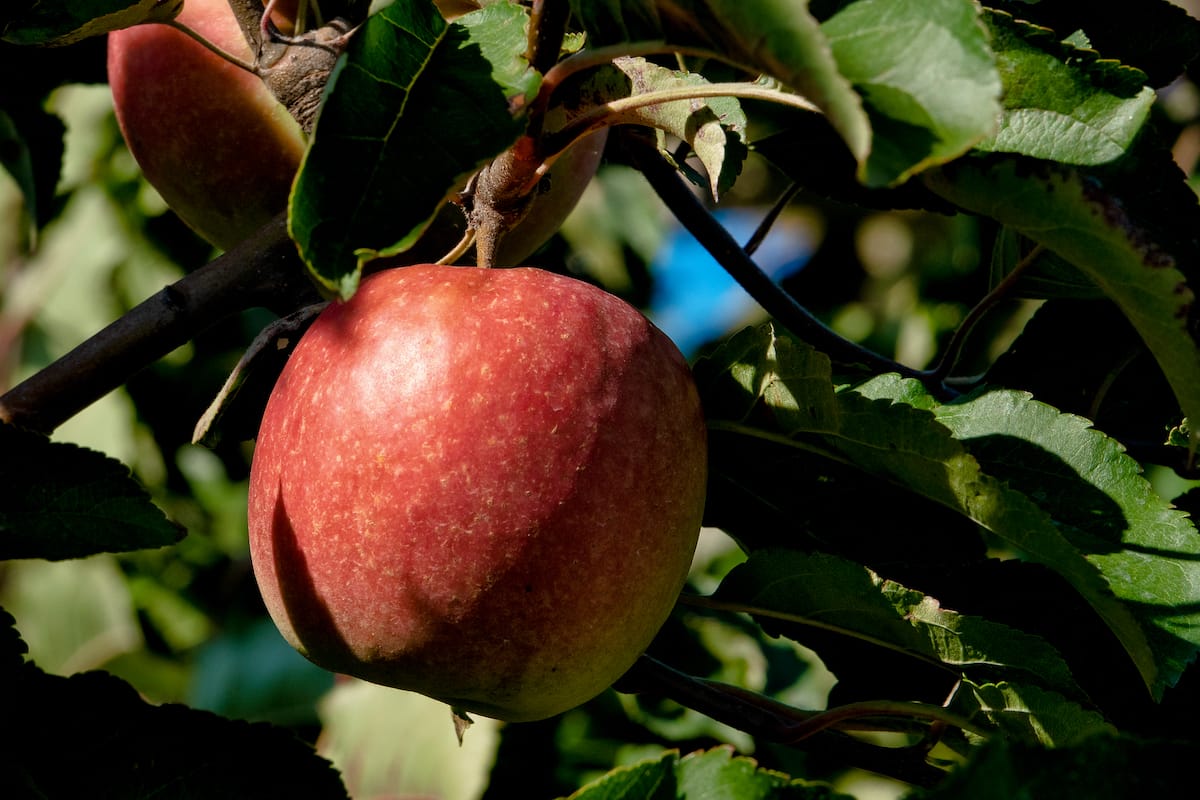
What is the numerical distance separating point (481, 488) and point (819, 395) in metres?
0.26

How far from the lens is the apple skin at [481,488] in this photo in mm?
709

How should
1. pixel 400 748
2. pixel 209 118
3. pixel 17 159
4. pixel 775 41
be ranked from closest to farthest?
pixel 775 41 < pixel 209 118 < pixel 17 159 < pixel 400 748

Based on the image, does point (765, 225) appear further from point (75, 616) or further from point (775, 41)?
point (75, 616)

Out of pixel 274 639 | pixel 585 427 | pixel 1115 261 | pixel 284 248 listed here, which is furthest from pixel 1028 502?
pixel 274 639

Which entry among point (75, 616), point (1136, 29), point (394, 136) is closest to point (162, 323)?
point (394, 136)

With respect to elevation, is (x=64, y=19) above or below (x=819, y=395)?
above

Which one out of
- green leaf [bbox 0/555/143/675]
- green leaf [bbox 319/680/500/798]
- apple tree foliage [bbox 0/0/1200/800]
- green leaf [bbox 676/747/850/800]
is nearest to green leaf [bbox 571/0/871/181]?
apple tree foliage [bbox 0/0/1200/800]

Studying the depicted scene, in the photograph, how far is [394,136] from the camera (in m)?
0.64

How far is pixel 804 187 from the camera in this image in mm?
954

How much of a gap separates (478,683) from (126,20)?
0.53 meters

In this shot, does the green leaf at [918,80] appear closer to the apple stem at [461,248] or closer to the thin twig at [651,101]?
the thin twig at [651,101]

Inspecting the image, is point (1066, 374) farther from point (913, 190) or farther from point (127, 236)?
point (127, 236)

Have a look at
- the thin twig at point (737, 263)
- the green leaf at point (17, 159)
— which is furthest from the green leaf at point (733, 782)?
the green leaf at point (17, 159)

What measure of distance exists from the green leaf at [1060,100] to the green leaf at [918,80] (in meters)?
0.14
